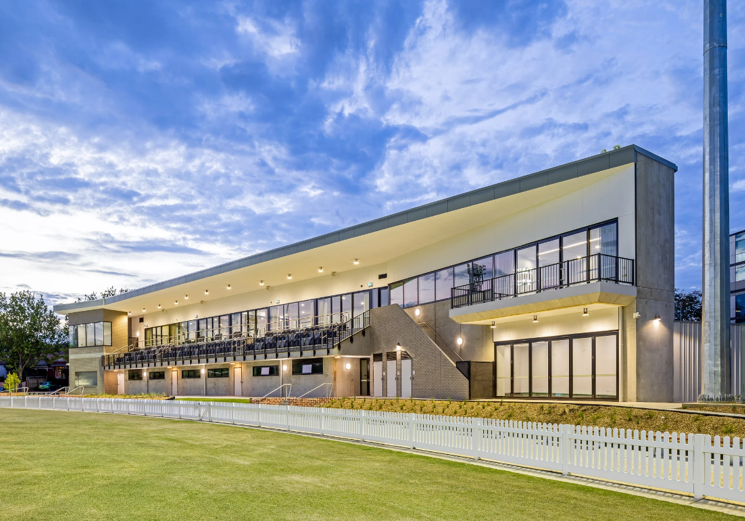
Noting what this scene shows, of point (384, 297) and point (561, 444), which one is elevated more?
point (384, 297)

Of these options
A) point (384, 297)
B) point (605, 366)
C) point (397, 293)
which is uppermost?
point (397, 293)

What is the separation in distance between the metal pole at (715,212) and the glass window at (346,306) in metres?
22.7

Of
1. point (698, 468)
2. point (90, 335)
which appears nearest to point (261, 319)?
point (90, 335)

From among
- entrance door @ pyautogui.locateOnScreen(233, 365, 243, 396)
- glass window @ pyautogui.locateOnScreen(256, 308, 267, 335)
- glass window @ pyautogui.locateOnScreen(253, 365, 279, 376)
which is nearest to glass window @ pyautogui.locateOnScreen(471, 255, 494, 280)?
glass window @ pyautogui.locateOnScreen(253, 365, 279, 376)

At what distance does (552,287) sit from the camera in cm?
2127

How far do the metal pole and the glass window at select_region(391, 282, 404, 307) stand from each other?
17.6 metres

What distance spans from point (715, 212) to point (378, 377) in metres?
18.8

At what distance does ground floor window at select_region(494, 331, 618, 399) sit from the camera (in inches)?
778

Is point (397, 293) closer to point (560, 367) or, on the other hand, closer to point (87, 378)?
point (560, 367)

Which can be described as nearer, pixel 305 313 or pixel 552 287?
pixel 552 287

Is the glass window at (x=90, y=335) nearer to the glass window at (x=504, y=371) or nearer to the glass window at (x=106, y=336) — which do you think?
the glass window at (x=106, y=336)

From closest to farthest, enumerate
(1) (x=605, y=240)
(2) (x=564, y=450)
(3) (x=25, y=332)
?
(2) (x=564, y=450) < (1) (x=605, y=240) < (3) (x=25, y=332)

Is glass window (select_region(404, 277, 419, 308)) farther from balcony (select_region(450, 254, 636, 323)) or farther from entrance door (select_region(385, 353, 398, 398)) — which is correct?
balcony (select_region(450, 254, 636, 323))

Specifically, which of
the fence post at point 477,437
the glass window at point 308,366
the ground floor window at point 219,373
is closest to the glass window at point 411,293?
the glass window at point 308,366
